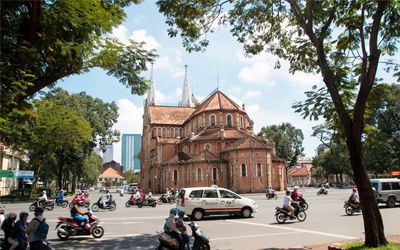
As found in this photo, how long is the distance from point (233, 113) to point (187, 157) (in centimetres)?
1079

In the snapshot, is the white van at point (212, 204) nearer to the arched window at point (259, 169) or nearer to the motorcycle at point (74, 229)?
the motorcycle at point (74, 229)

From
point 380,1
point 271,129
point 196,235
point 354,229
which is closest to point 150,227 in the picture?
point 196,235

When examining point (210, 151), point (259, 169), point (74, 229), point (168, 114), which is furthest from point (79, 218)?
point (168, 114)

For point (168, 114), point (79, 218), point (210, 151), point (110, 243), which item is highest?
point (168, 114)

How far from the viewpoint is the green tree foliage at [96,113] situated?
44.4m

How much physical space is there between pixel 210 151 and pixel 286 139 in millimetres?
29408

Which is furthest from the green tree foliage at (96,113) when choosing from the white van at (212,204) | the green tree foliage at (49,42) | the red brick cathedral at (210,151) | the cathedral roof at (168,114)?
the green tree foliage at (49,42)

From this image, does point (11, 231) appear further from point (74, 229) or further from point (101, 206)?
point (101, 206)

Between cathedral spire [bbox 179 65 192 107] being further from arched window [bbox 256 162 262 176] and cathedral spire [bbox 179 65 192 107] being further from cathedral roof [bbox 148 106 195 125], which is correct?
arched window [bbox 256 162 262 176]

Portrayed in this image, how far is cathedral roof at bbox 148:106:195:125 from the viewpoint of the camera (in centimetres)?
7100

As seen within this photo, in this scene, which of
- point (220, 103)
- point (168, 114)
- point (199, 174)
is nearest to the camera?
point (199, 174)

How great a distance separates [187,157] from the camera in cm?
5791

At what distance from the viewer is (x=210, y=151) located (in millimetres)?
54438

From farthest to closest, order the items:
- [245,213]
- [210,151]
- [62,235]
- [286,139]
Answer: [286,139] → [210,151] → [245,213] → [62,235]
